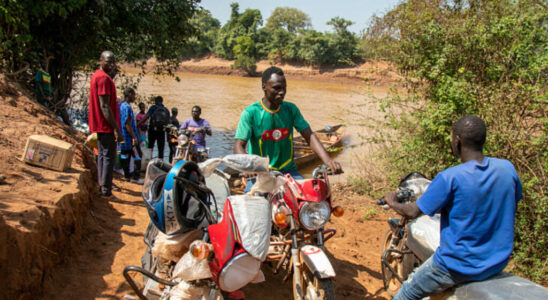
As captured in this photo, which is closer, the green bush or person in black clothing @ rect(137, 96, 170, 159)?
the green bush

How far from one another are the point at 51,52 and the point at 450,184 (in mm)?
7971

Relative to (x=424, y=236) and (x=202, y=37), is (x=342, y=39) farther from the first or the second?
(x=424, y=236)

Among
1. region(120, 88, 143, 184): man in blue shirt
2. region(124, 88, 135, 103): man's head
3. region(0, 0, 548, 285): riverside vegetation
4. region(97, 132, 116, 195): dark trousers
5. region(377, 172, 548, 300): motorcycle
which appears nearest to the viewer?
region(377, 172, 548, 300): motorcycle

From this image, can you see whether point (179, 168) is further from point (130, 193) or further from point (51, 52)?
point (51, 52)

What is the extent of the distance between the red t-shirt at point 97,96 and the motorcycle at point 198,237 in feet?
7.22

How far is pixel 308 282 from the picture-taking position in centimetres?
262

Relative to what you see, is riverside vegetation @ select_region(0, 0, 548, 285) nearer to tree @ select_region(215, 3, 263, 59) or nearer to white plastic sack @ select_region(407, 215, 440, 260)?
white plastic sack @ select_region(407, 215, 440, 260)

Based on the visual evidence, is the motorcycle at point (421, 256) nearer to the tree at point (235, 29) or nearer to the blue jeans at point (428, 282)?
the blue jeans at point (428, 282)

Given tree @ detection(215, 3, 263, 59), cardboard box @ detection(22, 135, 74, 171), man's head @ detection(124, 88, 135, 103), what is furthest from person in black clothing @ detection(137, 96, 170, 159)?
tree @ detection(215, 3, 263, 59)

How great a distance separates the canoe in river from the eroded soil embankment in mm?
6219

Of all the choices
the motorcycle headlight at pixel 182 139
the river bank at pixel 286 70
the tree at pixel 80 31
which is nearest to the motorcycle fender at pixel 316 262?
the motorcycle headlight at pixel 182 139

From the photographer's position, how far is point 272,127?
348cm

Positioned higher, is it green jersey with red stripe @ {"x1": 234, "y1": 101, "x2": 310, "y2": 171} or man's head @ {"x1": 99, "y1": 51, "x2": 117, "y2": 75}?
man's head @ {"x1": 99, "y1": 51, "x2": 117, "y2": 75}

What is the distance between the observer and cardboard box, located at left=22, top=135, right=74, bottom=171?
12.6 ft
